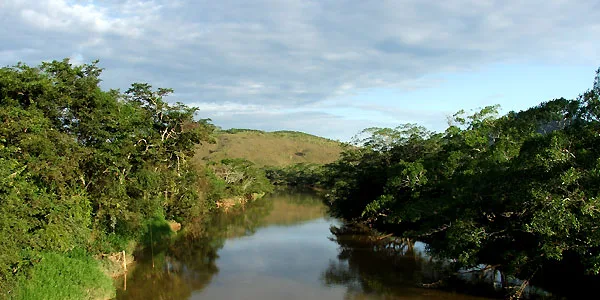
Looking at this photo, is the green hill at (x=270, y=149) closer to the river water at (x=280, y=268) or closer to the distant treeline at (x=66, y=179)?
the river water at (x=280, y=268)

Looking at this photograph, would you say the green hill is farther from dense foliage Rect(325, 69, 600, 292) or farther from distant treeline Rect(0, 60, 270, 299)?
dense foliage Rect(325, 69, 600, 292)

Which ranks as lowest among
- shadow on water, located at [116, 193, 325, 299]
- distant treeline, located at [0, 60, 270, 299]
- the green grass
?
shadow on water, located at [116, 193, 325, 299]

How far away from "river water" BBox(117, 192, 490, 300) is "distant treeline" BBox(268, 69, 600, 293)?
337 centimetres

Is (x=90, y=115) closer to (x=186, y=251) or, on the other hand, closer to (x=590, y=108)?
(x=186, y=251)

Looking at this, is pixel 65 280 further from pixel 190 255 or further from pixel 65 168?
pixel 190 255

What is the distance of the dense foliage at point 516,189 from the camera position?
49.5ft

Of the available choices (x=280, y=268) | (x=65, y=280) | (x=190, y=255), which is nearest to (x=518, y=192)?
(x=280, y=268)

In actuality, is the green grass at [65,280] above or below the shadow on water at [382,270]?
above

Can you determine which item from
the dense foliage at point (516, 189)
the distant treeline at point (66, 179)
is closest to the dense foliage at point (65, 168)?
the distant treeline at point (66, 179)

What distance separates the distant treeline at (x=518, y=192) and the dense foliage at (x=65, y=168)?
14.7 meters

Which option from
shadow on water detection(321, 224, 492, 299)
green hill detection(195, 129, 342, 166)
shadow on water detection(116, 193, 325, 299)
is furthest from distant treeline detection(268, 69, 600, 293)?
green hill detection(195, 129, 342, 166)

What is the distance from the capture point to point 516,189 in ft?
55.5

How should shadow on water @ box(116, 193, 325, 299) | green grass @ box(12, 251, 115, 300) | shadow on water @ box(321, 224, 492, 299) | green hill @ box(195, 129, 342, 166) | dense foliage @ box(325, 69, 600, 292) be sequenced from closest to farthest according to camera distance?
dense foliage @ box(325, 69, 600, 292), green grass @ box(12, 251, 115, 300), shadow on water @ box(321, 224, 492, 299), shadow on water @ box(116, 193, 325, 299), green hill @ box(195, 129, 342, 166)

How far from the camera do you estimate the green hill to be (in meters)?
150
